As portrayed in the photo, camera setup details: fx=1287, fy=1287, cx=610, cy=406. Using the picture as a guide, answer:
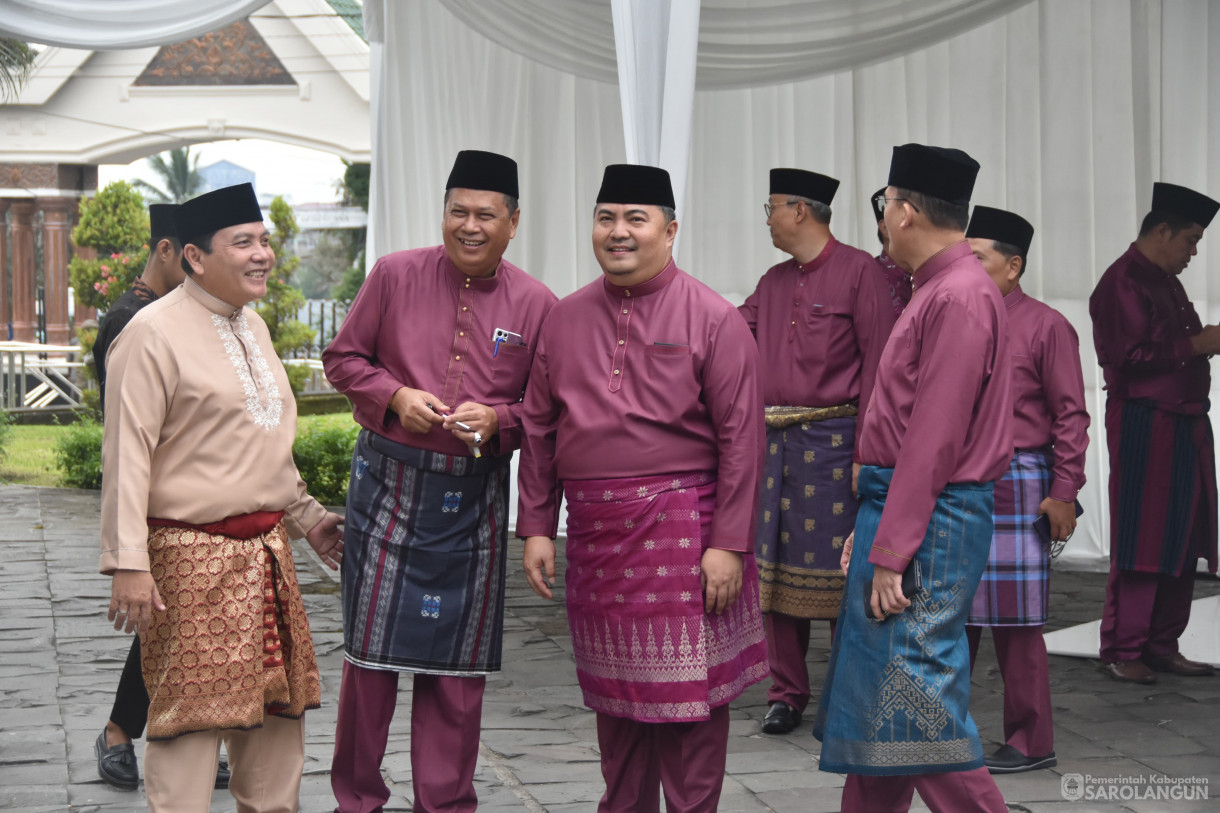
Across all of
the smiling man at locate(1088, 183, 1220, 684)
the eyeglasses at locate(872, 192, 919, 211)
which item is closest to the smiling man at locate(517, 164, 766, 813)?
the eyeglasses at locate(872, 192, 919, 211)

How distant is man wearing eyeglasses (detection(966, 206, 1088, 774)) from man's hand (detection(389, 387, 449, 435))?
180cm

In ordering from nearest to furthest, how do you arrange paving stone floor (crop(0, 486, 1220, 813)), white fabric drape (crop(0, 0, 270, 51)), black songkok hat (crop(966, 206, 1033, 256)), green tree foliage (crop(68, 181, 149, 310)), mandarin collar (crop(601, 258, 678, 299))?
mandarin collar (crop(601, 258, 678, 299)) → paving stone floor (crop(0, 486, 1220, 813)) → black songkok hat (crop(966, 206, 1033, 256)) → white fabric drape (crop(0, 0, 270, 51)) → green tree foliage (crop(68, 181, 149, 310))

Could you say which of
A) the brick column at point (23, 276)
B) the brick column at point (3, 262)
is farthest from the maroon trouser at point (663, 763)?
the brick column at point (23, 276)

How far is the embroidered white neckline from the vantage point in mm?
3039

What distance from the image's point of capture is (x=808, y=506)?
174 inches

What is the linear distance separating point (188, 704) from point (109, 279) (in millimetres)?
10659

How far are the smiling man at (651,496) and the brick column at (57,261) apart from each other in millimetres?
21038

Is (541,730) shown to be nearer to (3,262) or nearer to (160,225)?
(160,225)

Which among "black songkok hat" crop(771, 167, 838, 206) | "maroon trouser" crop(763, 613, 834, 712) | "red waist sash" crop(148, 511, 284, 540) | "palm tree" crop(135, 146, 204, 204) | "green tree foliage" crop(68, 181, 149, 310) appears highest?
"palm tree" crop(135, 146, 204, 204)

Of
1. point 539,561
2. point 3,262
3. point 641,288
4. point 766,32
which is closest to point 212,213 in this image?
point 641,288

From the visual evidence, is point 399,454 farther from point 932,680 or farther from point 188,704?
point 932,680

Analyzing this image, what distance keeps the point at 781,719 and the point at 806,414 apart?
1045mm

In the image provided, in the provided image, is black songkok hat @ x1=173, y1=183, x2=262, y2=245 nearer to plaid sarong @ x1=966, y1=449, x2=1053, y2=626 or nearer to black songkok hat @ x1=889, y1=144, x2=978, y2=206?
black songkok hat @ x1=889, y1=144, x2=978, y2=206

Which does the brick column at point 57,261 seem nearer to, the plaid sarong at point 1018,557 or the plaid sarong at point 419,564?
the plaid sarong at point 419,564
